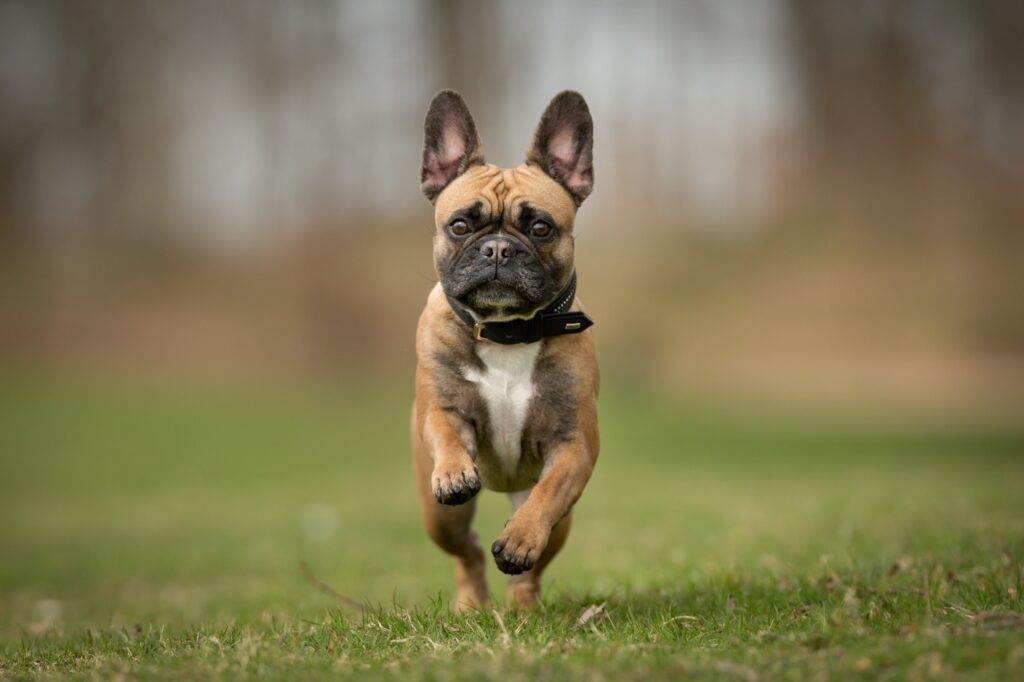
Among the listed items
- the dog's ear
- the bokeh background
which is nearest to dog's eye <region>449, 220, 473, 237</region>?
the dog's ear

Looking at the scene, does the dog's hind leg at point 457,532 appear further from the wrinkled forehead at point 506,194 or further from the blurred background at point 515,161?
the blurred background at point 515,161

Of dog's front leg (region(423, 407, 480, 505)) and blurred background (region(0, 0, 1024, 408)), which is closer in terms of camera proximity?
dog's front leg (region(423, 407, 480, 505))

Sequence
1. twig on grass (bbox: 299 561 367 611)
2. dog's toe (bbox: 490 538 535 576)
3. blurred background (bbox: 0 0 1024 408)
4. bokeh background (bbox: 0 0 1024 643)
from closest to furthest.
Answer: dog's toe (bbox: 490 538 535 576) < twig on grass (bbox: 299 561 367 611) < bokeh background (bbox: 0 0 1024 643) < blurred background (bbox: 0 0 1024 408)

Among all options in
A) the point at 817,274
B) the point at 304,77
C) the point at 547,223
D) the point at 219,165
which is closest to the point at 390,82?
the point at 304,77

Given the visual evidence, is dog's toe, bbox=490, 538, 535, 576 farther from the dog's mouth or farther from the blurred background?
the blurred background

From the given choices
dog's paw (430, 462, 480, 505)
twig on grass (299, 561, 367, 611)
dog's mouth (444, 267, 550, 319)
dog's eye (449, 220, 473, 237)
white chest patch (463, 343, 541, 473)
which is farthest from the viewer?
twig on grass (299, 561, 367, 611)

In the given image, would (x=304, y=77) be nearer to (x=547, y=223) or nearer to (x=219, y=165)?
(x=219, y=165)

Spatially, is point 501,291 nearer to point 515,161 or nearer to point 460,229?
point 460,229

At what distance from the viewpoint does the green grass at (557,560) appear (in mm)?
3613

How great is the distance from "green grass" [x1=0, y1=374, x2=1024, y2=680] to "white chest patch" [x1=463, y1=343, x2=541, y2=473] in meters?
0.81

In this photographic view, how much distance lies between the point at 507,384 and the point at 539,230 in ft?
2.21

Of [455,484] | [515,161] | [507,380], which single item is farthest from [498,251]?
[515,161]

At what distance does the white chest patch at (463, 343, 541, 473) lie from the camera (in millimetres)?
4566

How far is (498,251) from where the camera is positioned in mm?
4438
